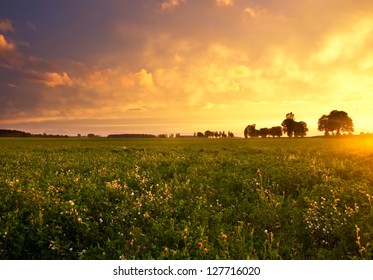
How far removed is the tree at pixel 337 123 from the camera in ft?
360

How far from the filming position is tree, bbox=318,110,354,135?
109688 mm

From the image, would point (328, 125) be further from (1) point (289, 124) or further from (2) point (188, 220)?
(2) point (188, 220)

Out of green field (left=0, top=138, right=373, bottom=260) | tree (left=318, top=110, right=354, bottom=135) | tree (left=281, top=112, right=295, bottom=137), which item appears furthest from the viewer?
tree (left=281, top=112, right=295, bottom=137)

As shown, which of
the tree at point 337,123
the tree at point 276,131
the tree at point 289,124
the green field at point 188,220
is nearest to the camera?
the green field at point 188,220

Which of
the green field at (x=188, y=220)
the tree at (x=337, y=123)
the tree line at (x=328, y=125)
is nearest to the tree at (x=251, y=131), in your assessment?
the tree line at (x=328, y=125)

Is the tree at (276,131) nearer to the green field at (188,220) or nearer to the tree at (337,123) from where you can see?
the tree at (337,123)

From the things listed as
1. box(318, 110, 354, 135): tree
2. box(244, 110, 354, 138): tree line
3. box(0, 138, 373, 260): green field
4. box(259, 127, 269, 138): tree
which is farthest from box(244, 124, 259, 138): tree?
box(0, 138, 373, 260): green field

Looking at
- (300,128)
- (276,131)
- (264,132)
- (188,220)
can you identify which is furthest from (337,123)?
(188,220)

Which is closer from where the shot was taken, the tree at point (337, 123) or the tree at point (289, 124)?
the tree at point (337, 123)

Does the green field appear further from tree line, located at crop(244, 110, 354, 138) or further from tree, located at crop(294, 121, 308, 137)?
tree, located at crop(294, 121, 308, 137)

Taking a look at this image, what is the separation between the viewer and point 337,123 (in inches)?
4382

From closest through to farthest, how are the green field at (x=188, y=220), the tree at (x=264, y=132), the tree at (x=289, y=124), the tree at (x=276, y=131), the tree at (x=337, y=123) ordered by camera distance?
the green field at (x=188, y=220), the tree at (x=337, y=123), the tree at (x=289, y=124), the tree at (x=276, y=131), the tree at (x=264, y=132)
